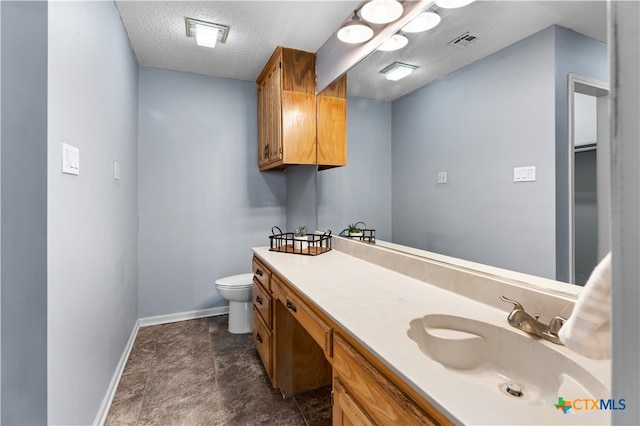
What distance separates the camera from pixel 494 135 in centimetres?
104

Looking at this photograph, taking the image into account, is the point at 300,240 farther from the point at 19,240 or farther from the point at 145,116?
the point at 145,116

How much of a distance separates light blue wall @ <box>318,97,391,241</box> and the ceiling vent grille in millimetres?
418

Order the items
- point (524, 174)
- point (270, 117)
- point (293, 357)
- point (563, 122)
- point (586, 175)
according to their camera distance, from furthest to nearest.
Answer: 1. point (270, 117)
2. point (293, 357)
3. point (524, 174)
4. point (563, 122)
5. point (586, 175)

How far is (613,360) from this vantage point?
1.05ft

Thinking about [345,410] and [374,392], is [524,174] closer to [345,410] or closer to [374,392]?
[374,392]

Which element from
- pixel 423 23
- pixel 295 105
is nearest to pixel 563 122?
pixel 423 23

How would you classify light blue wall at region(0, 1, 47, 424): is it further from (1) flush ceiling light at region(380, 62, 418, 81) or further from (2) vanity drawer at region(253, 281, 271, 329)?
(1) flush ceiling light at region(380, 62, 418, 81)

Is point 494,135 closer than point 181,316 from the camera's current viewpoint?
Yes

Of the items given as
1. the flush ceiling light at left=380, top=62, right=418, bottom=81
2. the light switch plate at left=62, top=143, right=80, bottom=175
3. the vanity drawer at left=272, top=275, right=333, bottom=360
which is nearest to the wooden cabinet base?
the vanity drawer at left=272, top=275, right=333, bottom=360

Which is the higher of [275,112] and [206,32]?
[206,32]

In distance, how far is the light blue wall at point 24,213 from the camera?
932mm

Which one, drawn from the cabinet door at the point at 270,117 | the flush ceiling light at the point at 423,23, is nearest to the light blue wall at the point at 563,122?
the flush ceiling light at the point at 423,23

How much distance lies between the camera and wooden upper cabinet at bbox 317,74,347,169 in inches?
81.2

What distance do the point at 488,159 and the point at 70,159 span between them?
5.05ft
